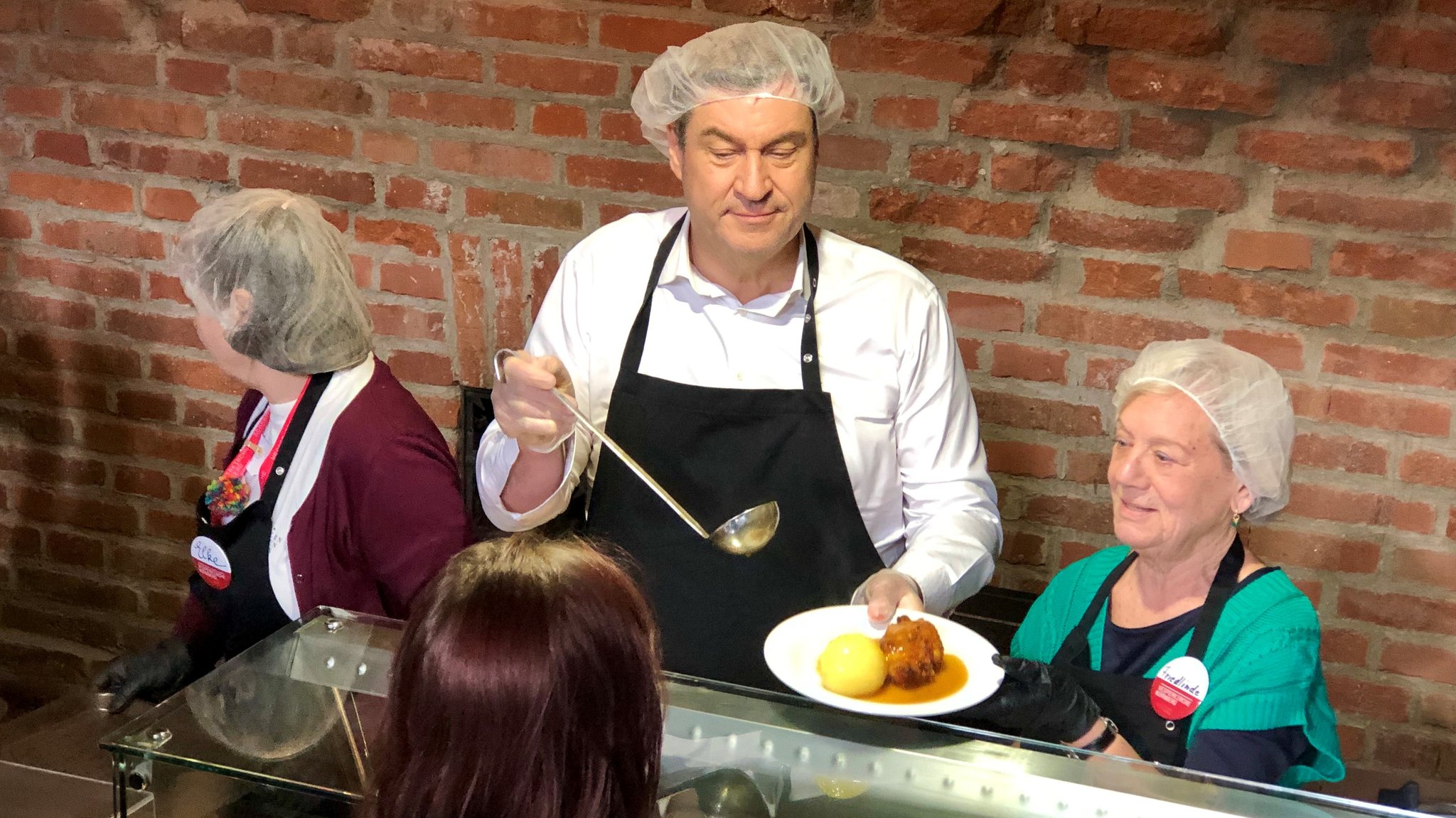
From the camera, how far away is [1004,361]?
2617 mm

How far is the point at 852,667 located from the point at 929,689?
0.10 meters

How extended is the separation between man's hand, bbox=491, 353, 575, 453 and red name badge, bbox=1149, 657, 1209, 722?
0.88 metres

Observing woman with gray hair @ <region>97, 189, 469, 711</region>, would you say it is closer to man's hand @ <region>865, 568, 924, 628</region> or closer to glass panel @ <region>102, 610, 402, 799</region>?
glass panel @ <region>102, 610, 402, 799</region>

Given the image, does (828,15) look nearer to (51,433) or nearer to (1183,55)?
(1183,55)

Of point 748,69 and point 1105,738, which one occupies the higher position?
point 748,69

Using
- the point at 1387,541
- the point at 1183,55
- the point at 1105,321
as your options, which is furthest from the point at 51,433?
the point at 1387,541

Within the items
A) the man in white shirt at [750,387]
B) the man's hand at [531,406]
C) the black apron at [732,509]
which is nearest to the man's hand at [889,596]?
the man in white shirt at [750,387]

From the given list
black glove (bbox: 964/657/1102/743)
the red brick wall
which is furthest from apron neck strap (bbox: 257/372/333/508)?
black glove (bbox: 964/657/1102/743)

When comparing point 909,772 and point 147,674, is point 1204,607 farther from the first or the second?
point 147,674

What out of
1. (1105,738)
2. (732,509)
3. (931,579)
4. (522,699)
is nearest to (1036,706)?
(1105,738)

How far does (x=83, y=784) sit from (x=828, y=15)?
1826mm

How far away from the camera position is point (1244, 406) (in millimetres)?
1800

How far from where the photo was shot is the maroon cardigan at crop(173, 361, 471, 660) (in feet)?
6.70

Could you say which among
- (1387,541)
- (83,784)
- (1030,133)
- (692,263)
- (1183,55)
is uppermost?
(1183,55)
